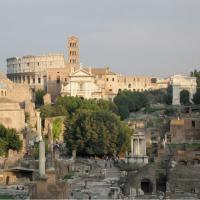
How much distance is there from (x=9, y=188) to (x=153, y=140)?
24.2m

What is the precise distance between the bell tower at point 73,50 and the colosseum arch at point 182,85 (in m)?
15.2

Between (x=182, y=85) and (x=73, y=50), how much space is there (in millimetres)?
17570

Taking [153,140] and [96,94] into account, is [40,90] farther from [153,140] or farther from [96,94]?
[153,140]

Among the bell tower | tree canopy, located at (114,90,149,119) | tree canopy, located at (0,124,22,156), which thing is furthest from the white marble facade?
tree canopy, located at (0,124,22,156)

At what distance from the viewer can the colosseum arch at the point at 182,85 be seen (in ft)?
340

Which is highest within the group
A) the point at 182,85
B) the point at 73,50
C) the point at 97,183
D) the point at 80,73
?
the point at 73,50

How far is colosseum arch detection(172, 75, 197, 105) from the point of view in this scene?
10362 centimetres

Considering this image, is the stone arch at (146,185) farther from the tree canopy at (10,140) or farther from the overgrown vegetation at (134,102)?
the overgrown vegetation at (134,102)

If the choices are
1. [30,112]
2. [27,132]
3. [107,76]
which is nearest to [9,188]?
[27,132]

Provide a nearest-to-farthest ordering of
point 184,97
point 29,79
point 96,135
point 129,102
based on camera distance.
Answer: point 96,135, point 129,102, point 184,97, point 29,79

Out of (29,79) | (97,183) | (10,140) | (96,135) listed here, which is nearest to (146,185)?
(97,183)

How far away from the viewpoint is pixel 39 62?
116 meters

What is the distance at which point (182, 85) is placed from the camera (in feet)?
350

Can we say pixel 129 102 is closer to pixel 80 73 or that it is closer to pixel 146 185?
pixel 80 73
